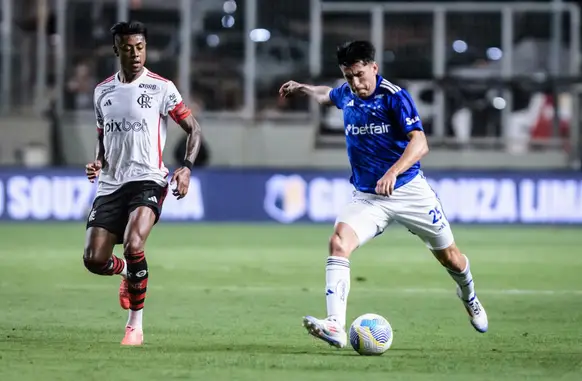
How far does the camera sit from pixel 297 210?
907 inches

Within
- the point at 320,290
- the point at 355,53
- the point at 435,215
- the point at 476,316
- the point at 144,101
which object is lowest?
the point at 320,290

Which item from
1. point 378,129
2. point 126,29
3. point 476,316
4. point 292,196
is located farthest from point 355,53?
point 292,196

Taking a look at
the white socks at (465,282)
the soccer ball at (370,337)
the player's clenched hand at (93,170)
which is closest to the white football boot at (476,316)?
the white socks at (465,282)

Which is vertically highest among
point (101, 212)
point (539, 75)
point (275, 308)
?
point (539, 75)

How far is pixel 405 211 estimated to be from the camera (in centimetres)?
886

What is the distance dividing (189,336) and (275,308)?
6.79 feet

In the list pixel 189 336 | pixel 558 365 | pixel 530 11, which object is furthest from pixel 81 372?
pixel 530 11

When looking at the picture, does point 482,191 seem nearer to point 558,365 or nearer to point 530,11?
point 530,11

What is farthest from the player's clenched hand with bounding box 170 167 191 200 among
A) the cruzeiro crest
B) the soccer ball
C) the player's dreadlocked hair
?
the soccer ball

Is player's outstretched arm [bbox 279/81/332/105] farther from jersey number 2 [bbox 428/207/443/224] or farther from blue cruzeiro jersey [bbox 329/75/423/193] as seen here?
jersey number 2 [bbox 428/207/443/224]

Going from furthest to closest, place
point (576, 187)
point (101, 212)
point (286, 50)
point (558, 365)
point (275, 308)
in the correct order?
point (286, 50) < point (576, 187) < point (275, 308) < point (101, 212) < point (558, 365)

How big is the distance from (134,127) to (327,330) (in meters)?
2.13

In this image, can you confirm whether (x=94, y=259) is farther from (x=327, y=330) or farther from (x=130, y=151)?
(x=327, y=330)

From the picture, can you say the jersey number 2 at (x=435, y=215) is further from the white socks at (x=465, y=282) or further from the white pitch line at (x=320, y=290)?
the white pitch line at (x=320, y=290)
